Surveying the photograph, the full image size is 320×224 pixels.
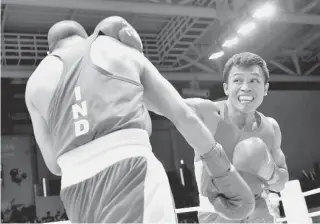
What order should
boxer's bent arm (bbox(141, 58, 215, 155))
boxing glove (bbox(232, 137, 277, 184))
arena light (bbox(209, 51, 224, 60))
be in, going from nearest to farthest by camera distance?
boxer's bent arm (bbox(141, 58, 215, 155))
boxing glove (bbox(232, 137, 277, 184))
arena light (bbox(209, 51, 224, 60))

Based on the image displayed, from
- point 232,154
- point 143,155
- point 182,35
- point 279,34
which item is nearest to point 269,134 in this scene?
point 232,154

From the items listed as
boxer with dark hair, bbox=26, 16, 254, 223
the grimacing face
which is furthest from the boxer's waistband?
the grimacing face

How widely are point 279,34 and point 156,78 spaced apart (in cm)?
724

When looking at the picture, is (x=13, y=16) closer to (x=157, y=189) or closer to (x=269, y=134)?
(x=269, y=134)

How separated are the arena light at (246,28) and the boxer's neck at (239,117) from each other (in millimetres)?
4766

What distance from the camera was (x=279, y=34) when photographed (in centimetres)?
796

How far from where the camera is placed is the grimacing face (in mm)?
1902

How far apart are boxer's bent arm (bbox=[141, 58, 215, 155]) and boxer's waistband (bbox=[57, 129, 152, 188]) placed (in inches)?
3.9

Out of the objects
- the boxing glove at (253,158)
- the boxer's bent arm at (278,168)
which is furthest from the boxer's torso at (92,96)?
the boxer's bent arm at (278,168)

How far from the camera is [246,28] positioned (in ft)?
22.1

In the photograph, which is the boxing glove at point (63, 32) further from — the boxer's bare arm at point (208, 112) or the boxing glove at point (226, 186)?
the boxer's bare arm at point (208, 112)

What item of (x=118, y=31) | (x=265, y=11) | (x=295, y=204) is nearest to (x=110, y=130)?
(x=118, y=31)

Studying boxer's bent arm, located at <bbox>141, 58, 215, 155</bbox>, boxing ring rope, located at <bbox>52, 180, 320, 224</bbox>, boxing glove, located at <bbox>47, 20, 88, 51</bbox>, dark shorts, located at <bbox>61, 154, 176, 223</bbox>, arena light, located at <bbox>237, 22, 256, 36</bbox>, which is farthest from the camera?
arena light, located at <bbox>237, 22, 256, 36</bbox>

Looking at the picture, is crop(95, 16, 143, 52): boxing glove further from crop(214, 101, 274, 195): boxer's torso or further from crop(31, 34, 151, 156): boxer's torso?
crop(214, 101, 274, 195): boxer's torso
